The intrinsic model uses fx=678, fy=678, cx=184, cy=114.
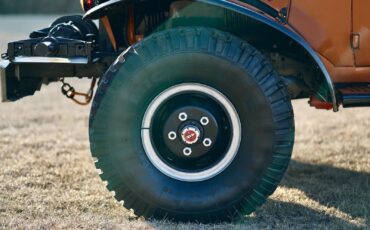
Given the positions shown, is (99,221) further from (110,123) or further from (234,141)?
(234,141)

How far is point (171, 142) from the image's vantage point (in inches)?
152

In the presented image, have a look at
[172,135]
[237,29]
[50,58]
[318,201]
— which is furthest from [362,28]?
[50,58]

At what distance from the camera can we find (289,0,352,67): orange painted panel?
426cm

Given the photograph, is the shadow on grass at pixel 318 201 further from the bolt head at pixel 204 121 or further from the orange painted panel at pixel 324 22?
the orange painted panel at pixel 324 22

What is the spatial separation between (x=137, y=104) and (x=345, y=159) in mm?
2739

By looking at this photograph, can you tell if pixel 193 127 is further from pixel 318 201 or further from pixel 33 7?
pixel 33 7

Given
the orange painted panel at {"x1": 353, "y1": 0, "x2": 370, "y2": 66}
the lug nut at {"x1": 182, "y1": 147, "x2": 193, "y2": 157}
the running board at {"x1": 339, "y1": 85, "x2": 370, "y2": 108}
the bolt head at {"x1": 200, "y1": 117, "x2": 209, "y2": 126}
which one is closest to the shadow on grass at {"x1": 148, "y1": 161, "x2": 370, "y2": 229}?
the lug nut at {"x1": 182, "y1": 147, "x2": 193, "y2": 157}

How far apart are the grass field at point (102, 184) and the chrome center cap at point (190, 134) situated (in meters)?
0.47

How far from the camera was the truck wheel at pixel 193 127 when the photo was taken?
3.79 m

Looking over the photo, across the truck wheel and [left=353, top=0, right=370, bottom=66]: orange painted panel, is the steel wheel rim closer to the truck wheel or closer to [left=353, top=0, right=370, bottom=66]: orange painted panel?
the truck wheel

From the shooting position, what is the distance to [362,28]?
427 cm

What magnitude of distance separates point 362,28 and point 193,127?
131cm

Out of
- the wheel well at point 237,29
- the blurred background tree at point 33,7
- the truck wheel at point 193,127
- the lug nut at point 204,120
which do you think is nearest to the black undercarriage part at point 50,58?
the wheel well at point 237,29

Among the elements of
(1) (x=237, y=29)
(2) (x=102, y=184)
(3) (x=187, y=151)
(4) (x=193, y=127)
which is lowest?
(2) (x=102, y=184)
